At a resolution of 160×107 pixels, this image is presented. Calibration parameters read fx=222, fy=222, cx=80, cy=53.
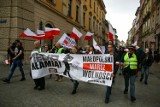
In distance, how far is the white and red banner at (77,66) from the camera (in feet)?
21.0

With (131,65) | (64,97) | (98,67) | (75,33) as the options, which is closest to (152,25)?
(75,33)

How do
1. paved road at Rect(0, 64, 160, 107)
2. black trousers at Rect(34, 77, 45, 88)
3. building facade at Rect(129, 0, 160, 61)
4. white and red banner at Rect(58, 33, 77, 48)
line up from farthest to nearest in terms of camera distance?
building facade at Rect(129, 0, 160, 61) < white and red banner at Rect(58, 33, 77, 48) < black trousers at Rect(34, 77, 45, 88) < paved road at Rect(0, 64, 160, 107)

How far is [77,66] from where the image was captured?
6.98 metres

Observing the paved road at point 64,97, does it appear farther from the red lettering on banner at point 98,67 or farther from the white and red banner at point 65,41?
the white and red banner at point 65,41

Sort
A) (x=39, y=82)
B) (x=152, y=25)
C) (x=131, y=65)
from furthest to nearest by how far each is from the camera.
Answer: (x=152, y=25) < (x=39, y=82) < (x=131, y=65)

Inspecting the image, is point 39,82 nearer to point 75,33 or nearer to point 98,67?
point 98,67

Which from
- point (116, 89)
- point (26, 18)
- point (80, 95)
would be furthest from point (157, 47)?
point (80, 95)

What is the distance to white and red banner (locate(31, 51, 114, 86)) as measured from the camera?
639 cm

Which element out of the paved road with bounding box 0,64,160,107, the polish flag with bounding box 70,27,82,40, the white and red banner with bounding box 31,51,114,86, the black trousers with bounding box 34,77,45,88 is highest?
the polish flag with bounding box 70,27,82,40

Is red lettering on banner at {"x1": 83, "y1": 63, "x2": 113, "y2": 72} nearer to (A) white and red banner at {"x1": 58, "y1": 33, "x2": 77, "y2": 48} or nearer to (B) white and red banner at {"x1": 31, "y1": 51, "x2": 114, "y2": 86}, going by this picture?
(B) white and red banner at {"x1": 31, "y1": 51, "x2": 114, "y2": 86}

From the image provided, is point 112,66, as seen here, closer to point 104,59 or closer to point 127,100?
point 104,59

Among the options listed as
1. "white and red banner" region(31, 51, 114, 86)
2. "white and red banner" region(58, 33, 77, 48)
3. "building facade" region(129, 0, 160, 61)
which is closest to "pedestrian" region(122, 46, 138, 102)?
"white and red banner" region(31, 51, 114, 86)

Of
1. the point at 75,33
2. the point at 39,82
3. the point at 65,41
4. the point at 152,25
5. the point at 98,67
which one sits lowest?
the point at 39,82

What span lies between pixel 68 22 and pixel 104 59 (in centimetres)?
1622
